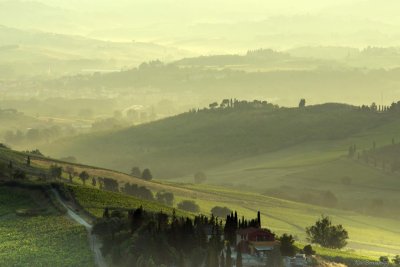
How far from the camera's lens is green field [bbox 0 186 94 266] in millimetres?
131125

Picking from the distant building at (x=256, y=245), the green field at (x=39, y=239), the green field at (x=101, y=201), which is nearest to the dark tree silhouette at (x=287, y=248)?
the distant building at (x=256, y=245)

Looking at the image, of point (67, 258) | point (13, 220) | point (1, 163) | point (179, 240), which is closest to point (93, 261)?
point (67, 258)

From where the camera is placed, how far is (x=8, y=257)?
132 meters

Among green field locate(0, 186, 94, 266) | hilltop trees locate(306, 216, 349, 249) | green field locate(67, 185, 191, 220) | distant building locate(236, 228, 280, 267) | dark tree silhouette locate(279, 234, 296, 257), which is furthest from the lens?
hilltop trees locate(306, 216, 349, 249)

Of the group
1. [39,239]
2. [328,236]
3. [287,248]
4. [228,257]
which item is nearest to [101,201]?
[39,239]

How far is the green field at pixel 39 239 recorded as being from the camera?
131 metres

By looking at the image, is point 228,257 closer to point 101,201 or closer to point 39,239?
point 39,239

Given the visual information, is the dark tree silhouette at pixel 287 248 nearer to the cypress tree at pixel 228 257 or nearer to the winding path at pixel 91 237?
the cypress tree at pixel 228 257

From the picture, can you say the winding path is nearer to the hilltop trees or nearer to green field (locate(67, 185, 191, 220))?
green field (locate(67, 185, 191, 220))

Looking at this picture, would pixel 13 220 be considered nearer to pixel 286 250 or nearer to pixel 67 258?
pixel 67 258

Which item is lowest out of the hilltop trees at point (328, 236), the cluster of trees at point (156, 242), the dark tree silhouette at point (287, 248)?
the hilltop trees at point (328, 236)

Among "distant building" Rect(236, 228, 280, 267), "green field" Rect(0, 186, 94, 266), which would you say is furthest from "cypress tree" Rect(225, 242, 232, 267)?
"green field" Rect(0, 186, 94, 266)

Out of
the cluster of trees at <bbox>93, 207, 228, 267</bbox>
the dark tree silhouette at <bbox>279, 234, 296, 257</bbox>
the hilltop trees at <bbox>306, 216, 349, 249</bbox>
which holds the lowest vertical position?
the hilltop trees at <bbox>306, 216, 349, 249</bbox>

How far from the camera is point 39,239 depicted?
14088 centimetres
